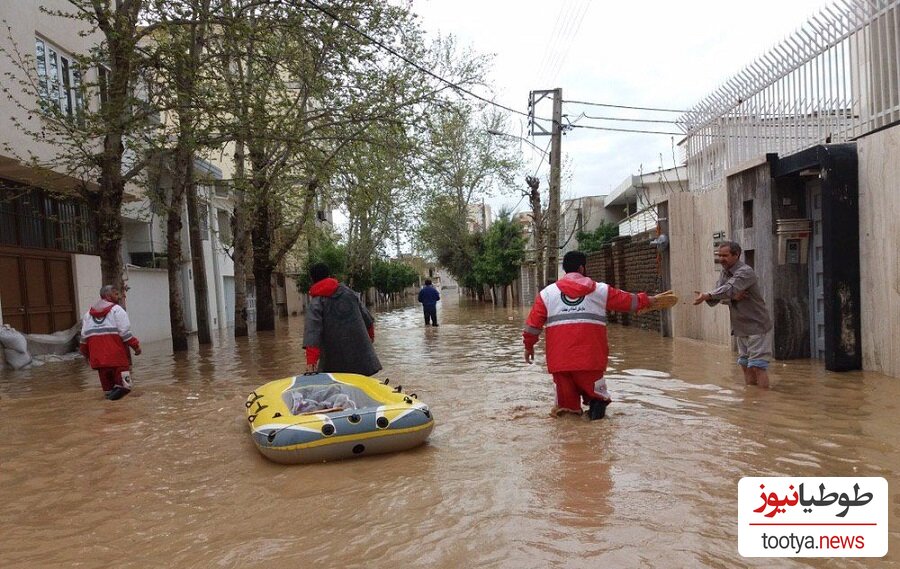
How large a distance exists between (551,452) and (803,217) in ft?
20.7

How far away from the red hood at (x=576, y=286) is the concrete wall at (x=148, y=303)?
1679 centimetres

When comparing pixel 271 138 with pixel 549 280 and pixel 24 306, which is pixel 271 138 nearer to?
pixel 24 306

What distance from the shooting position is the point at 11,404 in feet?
31.8

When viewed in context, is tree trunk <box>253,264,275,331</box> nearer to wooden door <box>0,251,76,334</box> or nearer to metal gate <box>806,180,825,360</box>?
wooden door <box>0,251,76,334</box>

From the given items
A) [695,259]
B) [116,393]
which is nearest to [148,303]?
[116,393]

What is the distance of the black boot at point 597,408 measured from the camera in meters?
6.81

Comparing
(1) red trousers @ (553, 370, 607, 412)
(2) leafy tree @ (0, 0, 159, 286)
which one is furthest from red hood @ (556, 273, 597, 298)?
(2) leafy tree @ (0, 0, 159, 286)

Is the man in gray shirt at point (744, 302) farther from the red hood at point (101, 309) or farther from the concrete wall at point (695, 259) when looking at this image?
the red hood at point (101, 309)

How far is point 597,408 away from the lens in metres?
6.83

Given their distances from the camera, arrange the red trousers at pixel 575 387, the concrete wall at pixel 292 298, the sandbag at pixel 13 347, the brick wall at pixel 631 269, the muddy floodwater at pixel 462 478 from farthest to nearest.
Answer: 1. the concrete wall at pixel 292 298
2. the brick wall at pixel 631 269
3. the sandbag at pixel 13 347
4. the red trousers at pixel 575 387
5. the muddy floodwater at pixel 462 478

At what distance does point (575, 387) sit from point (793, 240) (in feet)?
16.4

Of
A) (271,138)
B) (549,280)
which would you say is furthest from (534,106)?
(271,138)

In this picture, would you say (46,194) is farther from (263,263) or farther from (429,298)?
(429,298)

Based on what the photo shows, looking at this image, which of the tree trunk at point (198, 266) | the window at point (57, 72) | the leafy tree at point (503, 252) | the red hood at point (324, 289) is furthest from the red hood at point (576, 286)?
the leafy tree at point (503, 252)
